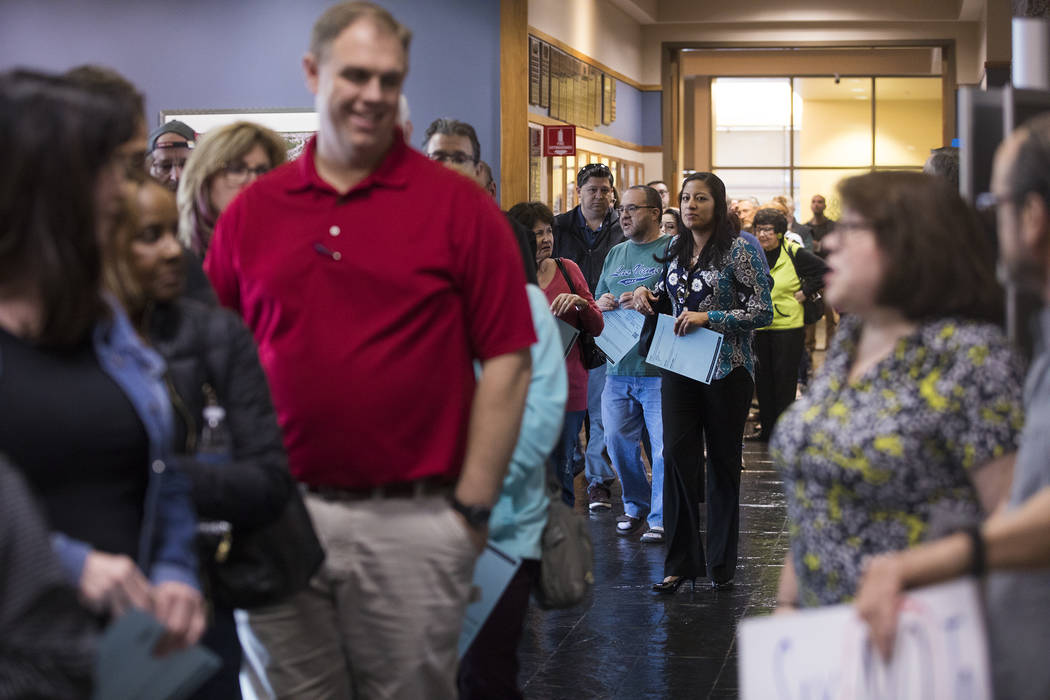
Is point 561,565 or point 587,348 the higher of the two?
point 587,348

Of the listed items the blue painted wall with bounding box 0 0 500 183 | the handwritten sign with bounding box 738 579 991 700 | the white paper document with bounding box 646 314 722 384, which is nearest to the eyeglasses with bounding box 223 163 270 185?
the handwritten sign with bounding box 738 579 991 700

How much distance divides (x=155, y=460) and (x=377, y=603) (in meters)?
0.88

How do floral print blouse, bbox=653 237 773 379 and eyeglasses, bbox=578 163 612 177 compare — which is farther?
eyeglasses, bbox=578 163 612 177

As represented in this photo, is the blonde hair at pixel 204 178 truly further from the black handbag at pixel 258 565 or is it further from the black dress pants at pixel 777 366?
the black dress pants at pixel 777 366

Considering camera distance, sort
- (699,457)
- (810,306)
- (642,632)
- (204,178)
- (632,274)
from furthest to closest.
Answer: (810,306) < (632,274) < (699,457) < (642,632) < (204,178)

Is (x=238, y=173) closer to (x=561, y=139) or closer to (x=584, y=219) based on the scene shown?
(x=584, y=219)

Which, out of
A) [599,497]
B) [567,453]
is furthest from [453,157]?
[599,497]

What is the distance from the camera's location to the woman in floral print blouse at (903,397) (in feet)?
7.11

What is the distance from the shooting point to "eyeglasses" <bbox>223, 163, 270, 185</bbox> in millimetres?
3436

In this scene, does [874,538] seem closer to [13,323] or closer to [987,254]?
[987,254]

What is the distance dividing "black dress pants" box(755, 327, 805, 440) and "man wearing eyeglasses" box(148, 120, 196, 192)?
19.9ft

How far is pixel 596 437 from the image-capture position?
27.4 feet

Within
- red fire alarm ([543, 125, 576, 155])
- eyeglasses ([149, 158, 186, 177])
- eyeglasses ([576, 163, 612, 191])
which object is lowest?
eyeglasses ([149, 158, 186, 177])

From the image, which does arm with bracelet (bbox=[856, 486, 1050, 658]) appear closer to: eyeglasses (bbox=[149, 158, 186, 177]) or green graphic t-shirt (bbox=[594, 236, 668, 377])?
eyeglasses (bbox=[149, 158, 186, 177])
